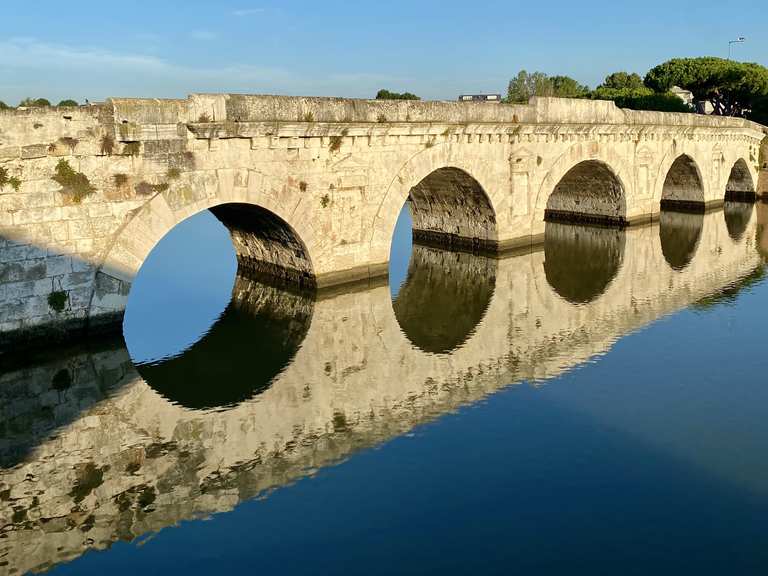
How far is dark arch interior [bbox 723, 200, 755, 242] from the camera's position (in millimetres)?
27780

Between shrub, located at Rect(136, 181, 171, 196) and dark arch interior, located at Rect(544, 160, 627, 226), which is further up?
shrub, located at Rect(136, 181, 171, 196)

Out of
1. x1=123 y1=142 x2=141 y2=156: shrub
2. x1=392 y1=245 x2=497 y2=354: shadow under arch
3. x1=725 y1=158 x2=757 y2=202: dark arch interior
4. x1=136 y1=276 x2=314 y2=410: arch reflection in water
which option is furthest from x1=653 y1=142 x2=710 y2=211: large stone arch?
x1=123 y1=142 x2=141 y2=156: shrub

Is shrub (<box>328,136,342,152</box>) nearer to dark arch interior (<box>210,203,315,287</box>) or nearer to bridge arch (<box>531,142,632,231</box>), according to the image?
dark arch interior (<box>210,203,315,287</box>)

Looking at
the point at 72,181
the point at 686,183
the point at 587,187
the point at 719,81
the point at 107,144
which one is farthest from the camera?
the point at 719,81

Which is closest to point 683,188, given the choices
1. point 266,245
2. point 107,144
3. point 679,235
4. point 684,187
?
point 684,187

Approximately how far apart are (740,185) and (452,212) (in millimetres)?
22561

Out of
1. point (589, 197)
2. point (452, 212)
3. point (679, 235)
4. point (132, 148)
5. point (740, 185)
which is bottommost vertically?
point (679, 235)

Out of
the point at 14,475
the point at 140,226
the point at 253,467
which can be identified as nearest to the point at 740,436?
the point at 253,467

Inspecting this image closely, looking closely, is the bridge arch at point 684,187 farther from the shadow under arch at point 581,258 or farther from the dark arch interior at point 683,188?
the shadow under arch at point 581,258

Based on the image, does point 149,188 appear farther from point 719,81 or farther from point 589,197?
point 719,81

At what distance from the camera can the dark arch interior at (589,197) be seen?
2625cm

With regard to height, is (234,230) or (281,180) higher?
(281,180)

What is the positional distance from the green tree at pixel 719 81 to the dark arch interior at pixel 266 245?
4650 centimetres

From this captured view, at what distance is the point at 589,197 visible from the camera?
27641mm
